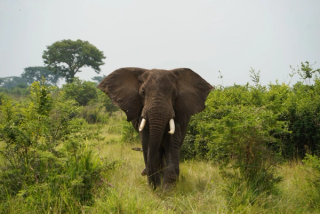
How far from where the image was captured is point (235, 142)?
4926 mm

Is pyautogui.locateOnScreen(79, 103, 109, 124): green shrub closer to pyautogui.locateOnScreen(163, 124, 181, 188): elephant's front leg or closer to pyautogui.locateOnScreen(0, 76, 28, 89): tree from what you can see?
pyautogui.locateOnScreen(163, 124, 181, 188): elephant's front leg

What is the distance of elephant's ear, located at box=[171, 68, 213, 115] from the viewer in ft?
19.3

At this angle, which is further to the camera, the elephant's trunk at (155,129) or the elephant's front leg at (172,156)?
the elephant's front leg at (172,156)

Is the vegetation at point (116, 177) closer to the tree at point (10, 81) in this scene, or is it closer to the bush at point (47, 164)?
the bush at point (47, 164)

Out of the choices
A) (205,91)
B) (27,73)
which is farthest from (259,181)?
(27,73)

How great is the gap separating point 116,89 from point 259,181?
3036mm

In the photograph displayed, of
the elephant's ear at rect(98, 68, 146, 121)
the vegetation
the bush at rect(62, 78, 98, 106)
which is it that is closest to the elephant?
the elephant's ear at rect(98, 68, 146, 121)

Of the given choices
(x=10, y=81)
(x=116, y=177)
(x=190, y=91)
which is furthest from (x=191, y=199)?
(x=10, y=81)

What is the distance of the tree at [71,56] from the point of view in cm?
3831

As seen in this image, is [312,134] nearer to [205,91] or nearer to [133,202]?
[205,91]

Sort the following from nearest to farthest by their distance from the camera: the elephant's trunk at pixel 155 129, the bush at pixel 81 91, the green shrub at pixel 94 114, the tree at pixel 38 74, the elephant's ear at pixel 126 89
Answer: the elephant's trunk at pixel 155 129, the elephant's ear at pixel 126 89, the green shrub at pixel 94 114, the bush at pixel 81 91, the tree at pixel 38 74

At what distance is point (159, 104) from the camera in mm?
5152

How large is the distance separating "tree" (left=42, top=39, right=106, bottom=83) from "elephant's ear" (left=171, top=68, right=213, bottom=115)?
33.9 metres

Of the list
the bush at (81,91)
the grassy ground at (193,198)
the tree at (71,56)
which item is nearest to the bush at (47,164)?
the grassy ground at (193,198)
